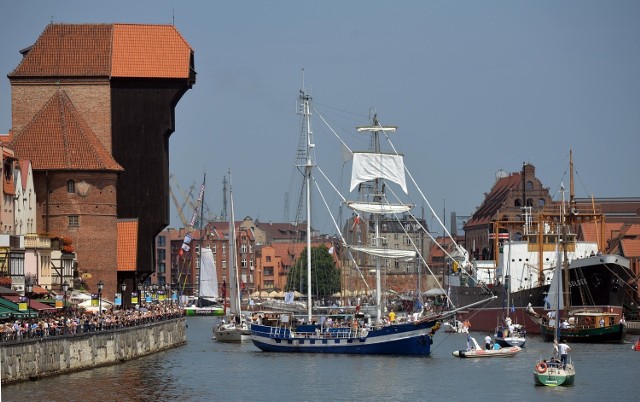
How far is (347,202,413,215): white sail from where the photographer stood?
292 ft

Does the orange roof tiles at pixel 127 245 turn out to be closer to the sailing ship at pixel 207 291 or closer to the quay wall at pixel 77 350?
the quay wall at pixel 77 350

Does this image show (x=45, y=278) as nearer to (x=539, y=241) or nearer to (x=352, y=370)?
(x=352, y=370)

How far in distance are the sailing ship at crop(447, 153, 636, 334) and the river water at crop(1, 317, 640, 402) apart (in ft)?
65.4

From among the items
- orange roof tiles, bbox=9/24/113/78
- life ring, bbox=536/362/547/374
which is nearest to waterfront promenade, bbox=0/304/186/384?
orange roof tiles, bbox=9/24/113/78

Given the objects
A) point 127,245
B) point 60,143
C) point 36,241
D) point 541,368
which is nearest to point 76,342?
point 36,241

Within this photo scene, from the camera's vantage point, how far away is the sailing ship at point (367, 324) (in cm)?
7975

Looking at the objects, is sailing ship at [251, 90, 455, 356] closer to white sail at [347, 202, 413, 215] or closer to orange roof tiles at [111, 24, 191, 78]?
white sail at [347, 202, 413, 215]

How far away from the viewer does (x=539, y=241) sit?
122938 mm

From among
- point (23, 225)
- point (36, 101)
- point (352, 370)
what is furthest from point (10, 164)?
point (352, 370)

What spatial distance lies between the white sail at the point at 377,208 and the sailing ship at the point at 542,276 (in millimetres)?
11004

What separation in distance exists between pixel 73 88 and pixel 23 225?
44.4 ft

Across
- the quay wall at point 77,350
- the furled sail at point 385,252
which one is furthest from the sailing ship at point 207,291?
the furled sail at point 385,252

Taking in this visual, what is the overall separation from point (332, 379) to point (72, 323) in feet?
39.1

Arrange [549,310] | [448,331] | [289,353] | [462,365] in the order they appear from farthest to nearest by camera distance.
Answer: [448,331]
[549,310]
[289,353]
[462,365]
